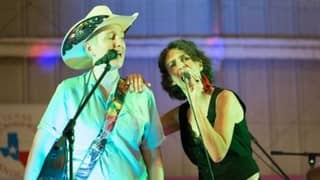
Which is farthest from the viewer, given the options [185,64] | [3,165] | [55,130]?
[3,165]

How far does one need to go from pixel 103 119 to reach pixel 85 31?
0.83 ft

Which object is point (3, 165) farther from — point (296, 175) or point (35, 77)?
point (296, 175)

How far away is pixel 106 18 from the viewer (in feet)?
6.35

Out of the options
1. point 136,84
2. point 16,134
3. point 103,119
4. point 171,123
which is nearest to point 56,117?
point 103,119

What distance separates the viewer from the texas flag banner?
14.3ft

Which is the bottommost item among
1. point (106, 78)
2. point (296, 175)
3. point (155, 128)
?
point (296, 175)

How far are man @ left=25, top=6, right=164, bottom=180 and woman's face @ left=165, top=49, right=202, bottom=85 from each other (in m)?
0.15

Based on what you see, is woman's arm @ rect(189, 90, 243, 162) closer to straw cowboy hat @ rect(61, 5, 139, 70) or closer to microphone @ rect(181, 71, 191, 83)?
microphone @ rect(181, 71, 191, 83)

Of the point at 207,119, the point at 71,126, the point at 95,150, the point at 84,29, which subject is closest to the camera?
the point at 71,126

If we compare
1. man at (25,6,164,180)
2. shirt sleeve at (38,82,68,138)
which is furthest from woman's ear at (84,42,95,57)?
shirt sleeve at (38,82,68,138)

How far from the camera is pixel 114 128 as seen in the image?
185 cm

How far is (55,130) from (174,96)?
469 millimetres

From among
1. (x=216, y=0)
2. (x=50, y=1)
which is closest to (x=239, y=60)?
(x=216, y=0)

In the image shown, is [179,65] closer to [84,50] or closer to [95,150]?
[84,50]
